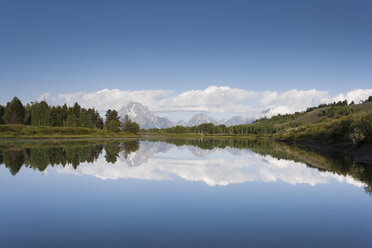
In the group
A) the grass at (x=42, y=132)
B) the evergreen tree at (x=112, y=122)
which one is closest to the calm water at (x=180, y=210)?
the grass at (x=42, y=132)

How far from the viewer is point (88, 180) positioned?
95.0ft

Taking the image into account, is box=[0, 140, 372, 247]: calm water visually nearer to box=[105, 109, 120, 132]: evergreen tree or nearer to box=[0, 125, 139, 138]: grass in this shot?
box=[0, 125, 139, 138]: grass

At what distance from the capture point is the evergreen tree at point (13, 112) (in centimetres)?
13662

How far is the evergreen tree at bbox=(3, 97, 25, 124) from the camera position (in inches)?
5379

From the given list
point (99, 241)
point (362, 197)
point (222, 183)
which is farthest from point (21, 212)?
point (362, 197)

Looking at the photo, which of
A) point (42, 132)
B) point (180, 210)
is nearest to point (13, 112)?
point (42, 132)

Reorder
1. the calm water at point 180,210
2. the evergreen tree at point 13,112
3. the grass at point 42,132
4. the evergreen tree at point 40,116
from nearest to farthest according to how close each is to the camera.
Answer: the calm water at point 180,210 < the grass at point 42,132 < the evergreen tree at point 13,112 < the evergreen tree at point 40,116

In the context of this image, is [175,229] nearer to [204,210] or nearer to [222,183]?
[204,210]

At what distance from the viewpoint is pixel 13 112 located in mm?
137375

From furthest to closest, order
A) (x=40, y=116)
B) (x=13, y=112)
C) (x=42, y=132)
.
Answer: (x=40, y=116) → (x=13, y=112) → (x=42, y=132)

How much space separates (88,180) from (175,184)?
9.52m

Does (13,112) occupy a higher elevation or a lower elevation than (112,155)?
higher

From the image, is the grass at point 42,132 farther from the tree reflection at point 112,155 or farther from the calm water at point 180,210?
the calm water at point 180,210

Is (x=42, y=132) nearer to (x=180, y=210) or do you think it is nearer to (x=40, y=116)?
(x=40, y=116)
